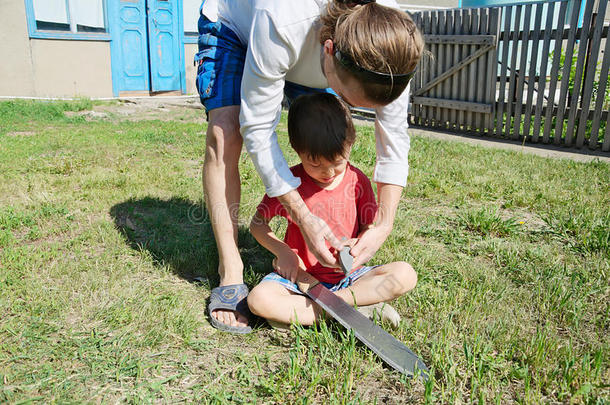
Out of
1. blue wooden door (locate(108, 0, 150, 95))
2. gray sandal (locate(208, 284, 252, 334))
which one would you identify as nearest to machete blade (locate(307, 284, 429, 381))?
gray sandal (locate(208, 284, 252, 334))

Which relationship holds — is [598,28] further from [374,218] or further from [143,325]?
[143,325]

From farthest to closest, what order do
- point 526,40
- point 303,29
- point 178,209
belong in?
point 526,40 < point 178,209 < point 303,29

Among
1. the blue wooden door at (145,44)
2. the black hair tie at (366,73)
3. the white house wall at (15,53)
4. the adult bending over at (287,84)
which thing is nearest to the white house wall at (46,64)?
the white house wall at (15,53)

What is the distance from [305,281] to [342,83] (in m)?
0.90

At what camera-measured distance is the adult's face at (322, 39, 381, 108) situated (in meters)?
1.67

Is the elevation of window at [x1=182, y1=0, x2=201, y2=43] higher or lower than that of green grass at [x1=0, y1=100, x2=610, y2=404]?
higher

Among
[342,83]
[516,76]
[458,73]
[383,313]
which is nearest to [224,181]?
[342,83]

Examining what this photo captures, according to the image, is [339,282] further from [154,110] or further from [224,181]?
[154,110]

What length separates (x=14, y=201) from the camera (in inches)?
137

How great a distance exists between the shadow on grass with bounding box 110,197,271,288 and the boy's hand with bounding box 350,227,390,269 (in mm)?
660

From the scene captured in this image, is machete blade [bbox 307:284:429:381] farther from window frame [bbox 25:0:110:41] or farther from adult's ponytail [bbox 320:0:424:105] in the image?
window frame [bbox 25:0:110:41]

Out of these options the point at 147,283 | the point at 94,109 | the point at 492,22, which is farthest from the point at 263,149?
the point at 94,109

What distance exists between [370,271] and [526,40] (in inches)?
238

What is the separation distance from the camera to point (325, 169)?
7.13 ft
